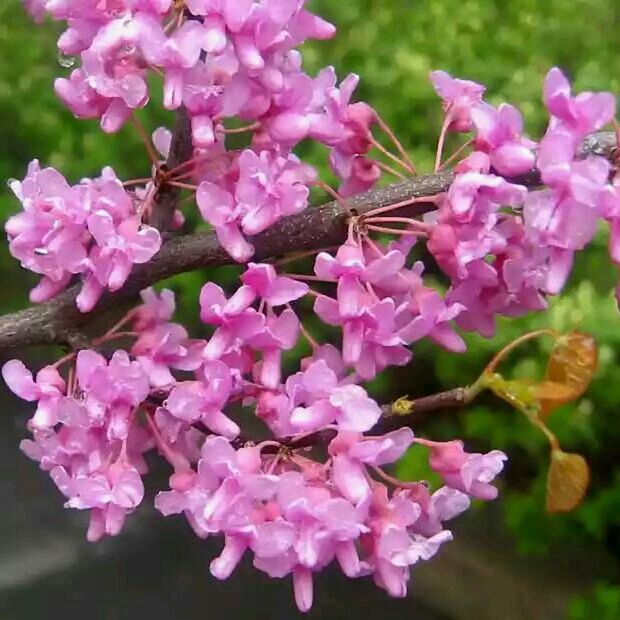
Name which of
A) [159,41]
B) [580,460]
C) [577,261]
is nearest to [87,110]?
[159,41]

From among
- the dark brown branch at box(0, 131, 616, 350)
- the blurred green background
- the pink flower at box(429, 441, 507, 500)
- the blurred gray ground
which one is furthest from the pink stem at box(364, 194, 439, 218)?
the blurred gray ground

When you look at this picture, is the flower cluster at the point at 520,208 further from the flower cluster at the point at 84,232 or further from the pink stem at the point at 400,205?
the flower cluster at the point at 84,232

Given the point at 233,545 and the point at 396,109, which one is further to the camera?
the point at 396,109

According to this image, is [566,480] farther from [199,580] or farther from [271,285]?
[199,580]

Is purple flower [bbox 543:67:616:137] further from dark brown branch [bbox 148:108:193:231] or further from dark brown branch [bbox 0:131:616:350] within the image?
dark brown branch [bbox 148:108:193:231]

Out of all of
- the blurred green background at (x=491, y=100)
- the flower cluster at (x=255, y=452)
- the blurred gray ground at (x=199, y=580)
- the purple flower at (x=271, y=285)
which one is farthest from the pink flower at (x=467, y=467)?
the blurred gray ground at (x=199, y=580)

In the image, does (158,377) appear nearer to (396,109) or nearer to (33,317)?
(33,317)
